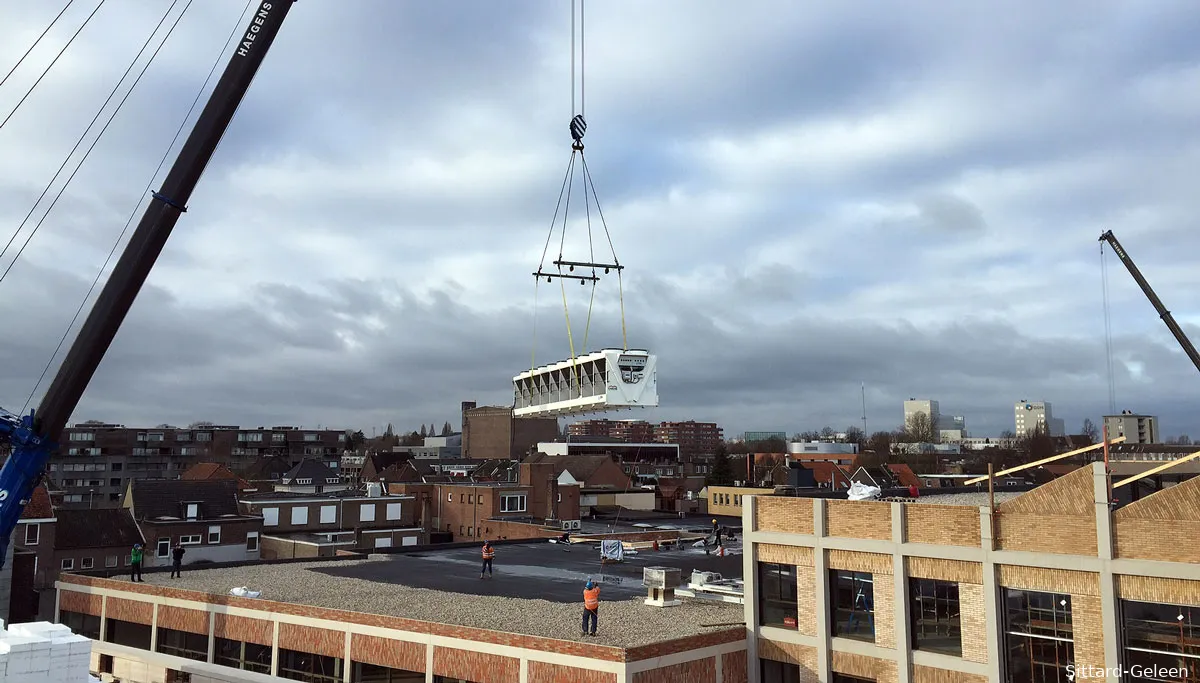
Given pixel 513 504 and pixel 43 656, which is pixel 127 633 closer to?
pixel 43 656

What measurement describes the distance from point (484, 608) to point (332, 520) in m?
40.0

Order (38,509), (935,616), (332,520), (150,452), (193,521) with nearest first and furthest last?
(935,616) < (38,509) < (193,521) < (332,520) < (150,452)

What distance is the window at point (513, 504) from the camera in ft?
221

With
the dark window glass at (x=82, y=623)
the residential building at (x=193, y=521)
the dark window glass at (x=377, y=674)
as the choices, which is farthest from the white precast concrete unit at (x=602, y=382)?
the residential building at (x=193, y=521)

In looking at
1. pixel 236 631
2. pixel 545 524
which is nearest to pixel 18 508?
pixel 236 631

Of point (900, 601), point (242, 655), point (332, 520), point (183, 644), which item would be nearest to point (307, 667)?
point (242, 655)

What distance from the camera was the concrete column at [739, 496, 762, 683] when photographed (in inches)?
958

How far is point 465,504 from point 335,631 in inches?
1710

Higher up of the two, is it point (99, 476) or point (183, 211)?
point (183, 211)

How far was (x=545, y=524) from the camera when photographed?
60344 mm

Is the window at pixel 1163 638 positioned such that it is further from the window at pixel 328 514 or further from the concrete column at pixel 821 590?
the window at pixel 328 514

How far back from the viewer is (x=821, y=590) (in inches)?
926

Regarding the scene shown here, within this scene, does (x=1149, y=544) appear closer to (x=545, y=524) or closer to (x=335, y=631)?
(x=335, y=631)

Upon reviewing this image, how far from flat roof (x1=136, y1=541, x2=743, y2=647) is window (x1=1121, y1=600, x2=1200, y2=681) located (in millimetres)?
10130
